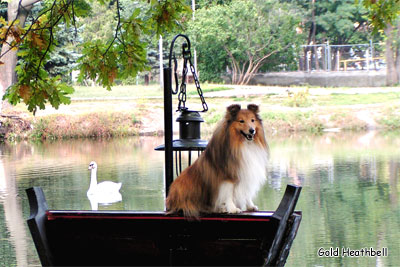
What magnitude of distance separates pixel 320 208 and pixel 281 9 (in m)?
20.2

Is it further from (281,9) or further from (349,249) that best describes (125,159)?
(281,9)

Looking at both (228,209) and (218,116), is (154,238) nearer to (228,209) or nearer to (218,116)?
(228,209)

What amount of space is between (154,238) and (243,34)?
2467 centimetres

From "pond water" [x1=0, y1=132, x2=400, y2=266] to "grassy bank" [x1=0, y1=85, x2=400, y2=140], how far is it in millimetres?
1238

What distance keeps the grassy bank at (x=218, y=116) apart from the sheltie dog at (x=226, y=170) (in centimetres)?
1718

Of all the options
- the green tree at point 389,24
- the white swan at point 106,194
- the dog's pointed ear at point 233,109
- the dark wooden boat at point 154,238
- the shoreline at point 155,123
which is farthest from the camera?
the shoreline at point 155,123

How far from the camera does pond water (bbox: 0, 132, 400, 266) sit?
25.6 feet

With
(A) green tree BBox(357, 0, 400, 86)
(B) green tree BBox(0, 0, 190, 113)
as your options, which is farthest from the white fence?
(B) green tree BBox(0, 0, 190, 113)

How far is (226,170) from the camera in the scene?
12.8ft

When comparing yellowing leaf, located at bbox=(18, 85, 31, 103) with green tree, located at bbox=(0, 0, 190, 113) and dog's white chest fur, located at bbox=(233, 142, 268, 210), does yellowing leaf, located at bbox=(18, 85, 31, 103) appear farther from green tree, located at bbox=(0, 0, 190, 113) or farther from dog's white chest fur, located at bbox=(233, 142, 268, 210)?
dog's white chest fur, located at bbox=(233, 142, 268, 210)

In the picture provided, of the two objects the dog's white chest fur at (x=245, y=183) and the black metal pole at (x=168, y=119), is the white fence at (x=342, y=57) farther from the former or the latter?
the dog's white chest fur at (x=245, y=183)

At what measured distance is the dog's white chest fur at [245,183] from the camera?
3900 mm

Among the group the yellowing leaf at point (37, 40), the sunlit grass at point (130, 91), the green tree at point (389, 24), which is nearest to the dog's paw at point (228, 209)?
the yellowing leaf at point (37, 40)

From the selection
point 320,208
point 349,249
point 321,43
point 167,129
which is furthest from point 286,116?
point 167,129
